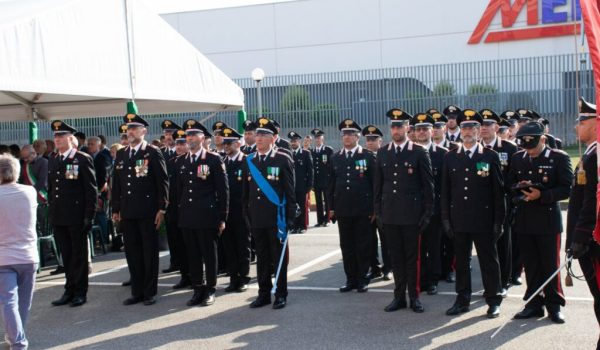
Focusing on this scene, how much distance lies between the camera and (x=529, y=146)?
6.44m

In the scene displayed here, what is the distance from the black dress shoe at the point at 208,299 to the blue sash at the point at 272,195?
1.07 metres

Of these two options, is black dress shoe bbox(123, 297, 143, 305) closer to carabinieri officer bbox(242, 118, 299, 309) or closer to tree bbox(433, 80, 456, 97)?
carabinieri officer bbox(242, 118, 299, 309)

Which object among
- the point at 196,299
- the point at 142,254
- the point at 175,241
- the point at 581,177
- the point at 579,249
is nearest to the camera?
the point at 579,249

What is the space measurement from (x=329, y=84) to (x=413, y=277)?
77.0 ft

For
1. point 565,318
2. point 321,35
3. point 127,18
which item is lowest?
point 565,318

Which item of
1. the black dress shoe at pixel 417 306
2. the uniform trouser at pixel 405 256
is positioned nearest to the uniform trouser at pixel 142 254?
the uniform trouser at pixel 405 256

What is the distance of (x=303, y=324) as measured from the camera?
6.59 metres

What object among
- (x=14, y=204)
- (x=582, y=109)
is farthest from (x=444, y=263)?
(x=14, y=204)

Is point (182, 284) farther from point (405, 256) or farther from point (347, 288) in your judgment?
point (405, 256)

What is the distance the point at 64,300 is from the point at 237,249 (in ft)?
6.92

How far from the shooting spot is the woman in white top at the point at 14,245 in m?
5.38

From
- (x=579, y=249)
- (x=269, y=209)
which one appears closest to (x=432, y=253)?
(x=269, y=209)

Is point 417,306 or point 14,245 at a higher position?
point 14,245

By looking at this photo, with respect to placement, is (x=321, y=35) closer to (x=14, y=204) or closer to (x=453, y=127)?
(x=453, y=127)
